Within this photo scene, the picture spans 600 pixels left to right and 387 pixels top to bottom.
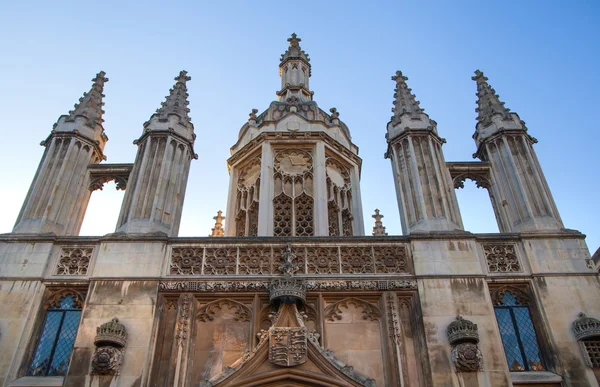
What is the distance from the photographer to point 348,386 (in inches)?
375

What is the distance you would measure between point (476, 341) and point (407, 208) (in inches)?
148

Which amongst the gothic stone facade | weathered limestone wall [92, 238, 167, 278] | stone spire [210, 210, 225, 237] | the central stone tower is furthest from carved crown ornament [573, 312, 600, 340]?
stone spire [210, 210, 225, 237]

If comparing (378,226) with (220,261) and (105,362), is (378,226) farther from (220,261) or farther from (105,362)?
(105,362)

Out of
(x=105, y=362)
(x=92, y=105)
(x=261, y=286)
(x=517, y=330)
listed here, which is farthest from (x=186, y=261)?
(x=517, y=330)

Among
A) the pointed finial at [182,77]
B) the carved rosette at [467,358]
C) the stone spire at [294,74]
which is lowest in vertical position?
the carved rosette at [467,358]

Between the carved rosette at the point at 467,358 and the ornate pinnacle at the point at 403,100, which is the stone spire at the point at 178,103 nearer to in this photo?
the ornate pinnacle at the point at 403,100

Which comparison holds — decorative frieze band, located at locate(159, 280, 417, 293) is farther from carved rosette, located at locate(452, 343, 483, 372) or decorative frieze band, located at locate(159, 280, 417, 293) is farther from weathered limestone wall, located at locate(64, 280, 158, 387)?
carved rosette, located at locate(452, 343, 483, 372)

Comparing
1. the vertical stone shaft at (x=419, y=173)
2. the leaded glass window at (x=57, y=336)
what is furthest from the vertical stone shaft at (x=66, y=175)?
the vertical stone shaft at (x=419, y=173)

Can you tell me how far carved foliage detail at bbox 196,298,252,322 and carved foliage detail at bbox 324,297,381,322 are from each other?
5.13 feet

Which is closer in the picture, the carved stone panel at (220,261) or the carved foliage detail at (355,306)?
the carved foliage detail at (355,306)

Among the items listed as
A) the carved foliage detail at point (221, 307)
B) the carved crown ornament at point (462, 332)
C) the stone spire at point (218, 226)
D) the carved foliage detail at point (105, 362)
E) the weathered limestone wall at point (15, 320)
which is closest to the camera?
the carved foliage detail at point (105, 362)

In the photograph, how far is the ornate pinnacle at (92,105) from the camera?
1436cm

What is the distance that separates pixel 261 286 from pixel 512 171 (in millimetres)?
6614

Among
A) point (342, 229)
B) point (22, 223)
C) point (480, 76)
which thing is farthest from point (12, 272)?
point (480, 76)
